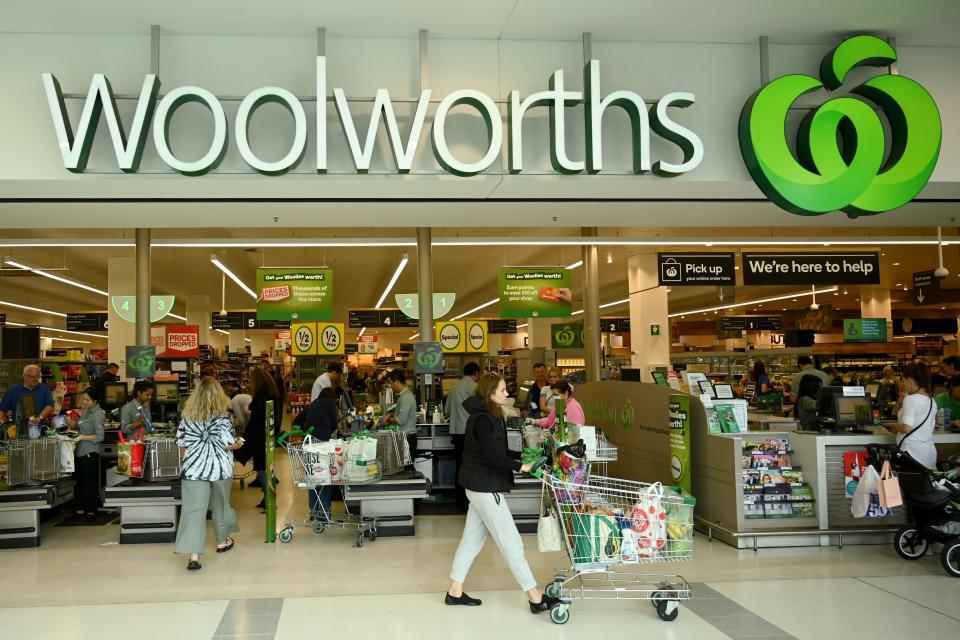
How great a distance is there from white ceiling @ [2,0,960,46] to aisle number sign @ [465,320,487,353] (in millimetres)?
10514

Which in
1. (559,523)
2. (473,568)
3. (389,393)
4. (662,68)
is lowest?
(473,568)

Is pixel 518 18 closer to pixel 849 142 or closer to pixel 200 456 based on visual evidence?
pixel 849 142

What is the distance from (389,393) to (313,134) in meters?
4.84

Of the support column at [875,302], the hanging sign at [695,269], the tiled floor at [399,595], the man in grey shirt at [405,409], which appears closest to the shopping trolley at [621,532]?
the tiled floor at [399,595]

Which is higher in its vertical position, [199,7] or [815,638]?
[199,7]

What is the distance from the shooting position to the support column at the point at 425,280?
1030 cm

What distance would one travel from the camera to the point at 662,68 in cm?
602

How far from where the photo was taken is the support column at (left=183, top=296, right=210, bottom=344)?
922 inches

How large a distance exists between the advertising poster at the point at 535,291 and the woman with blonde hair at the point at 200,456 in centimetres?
748

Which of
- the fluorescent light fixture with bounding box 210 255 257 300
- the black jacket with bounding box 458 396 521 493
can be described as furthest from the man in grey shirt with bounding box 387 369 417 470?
the fluorescent light fixture with bounding box 210 255 257 300

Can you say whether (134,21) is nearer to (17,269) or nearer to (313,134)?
(313,134)

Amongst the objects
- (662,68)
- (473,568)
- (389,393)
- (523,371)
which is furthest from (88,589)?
(523,371)

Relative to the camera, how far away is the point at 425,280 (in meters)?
10.5

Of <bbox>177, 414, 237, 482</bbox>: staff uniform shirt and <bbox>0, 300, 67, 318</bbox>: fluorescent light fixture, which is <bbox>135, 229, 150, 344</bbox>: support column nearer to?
<bbox>177, 414, 237, 482</bbox>: staff uniform shirt
